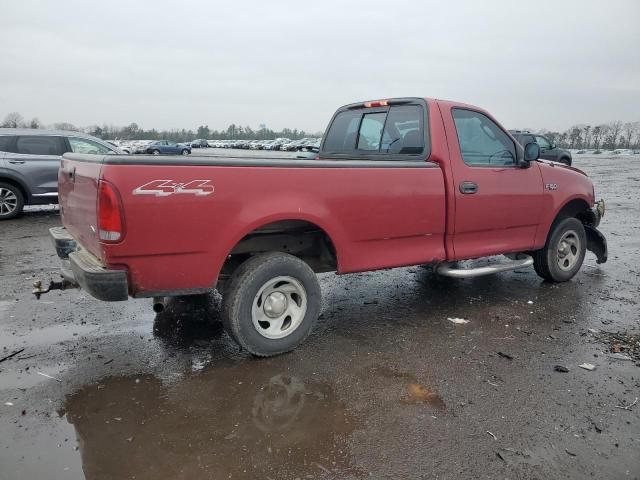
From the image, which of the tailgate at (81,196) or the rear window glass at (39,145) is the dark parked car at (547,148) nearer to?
the rear window glass at (39,145)

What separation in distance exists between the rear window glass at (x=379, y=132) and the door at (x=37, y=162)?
6938 mm

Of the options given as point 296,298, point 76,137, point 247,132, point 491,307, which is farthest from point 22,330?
point 247,132

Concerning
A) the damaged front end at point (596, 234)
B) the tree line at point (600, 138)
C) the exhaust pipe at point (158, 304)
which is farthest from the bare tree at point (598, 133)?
the exhaust pipe at point (158, 304)

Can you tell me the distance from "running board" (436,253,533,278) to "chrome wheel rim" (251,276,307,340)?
1.62 m

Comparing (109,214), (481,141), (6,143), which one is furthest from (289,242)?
(6,143)

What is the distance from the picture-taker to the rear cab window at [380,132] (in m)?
4.80

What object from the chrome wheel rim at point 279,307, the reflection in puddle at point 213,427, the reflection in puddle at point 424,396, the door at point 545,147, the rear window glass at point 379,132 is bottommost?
the reflection in puddle at point 213,427

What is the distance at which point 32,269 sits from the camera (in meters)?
6.32

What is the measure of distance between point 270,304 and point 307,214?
0.77 m

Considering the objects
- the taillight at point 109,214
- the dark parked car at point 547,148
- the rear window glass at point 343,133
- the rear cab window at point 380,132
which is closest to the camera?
the taillight at point 109,214

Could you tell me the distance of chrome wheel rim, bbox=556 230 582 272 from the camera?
600 centimetres

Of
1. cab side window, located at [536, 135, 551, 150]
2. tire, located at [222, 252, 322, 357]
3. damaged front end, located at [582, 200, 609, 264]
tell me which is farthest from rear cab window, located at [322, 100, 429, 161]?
cab side window, located at [536, 135, 551, 150]

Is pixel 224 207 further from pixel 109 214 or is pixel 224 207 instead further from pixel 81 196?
pixel 81 196

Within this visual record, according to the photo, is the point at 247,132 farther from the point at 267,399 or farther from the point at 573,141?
the point at 267,399
